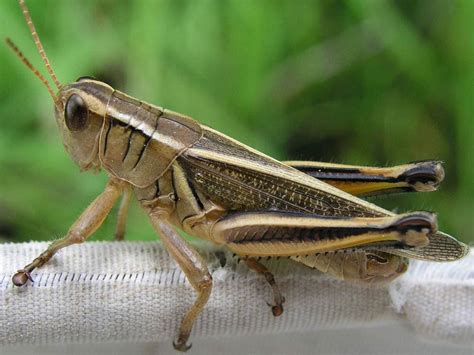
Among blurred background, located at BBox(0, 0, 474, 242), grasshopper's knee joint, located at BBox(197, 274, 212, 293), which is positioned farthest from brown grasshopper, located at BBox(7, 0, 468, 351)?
blurred background, located at BBox(0, 0, 474, 242)

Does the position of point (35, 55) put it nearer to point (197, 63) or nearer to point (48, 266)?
point (197, 63)

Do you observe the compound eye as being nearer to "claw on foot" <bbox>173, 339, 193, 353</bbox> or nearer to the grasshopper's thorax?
the grasshopper's thorax

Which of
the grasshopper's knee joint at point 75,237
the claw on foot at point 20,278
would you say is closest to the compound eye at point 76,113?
the grasshopper's knee joint at point 75,237

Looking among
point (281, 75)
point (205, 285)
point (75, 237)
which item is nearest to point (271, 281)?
point (205, 285)

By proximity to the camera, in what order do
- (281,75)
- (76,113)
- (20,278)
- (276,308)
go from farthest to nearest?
1. (281,75)
2. (76,113)
3. (276,308)
4. (20,278)

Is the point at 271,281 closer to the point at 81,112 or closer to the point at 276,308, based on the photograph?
the point at 276,308

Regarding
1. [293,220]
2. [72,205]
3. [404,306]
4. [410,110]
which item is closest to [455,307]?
[404,306]
